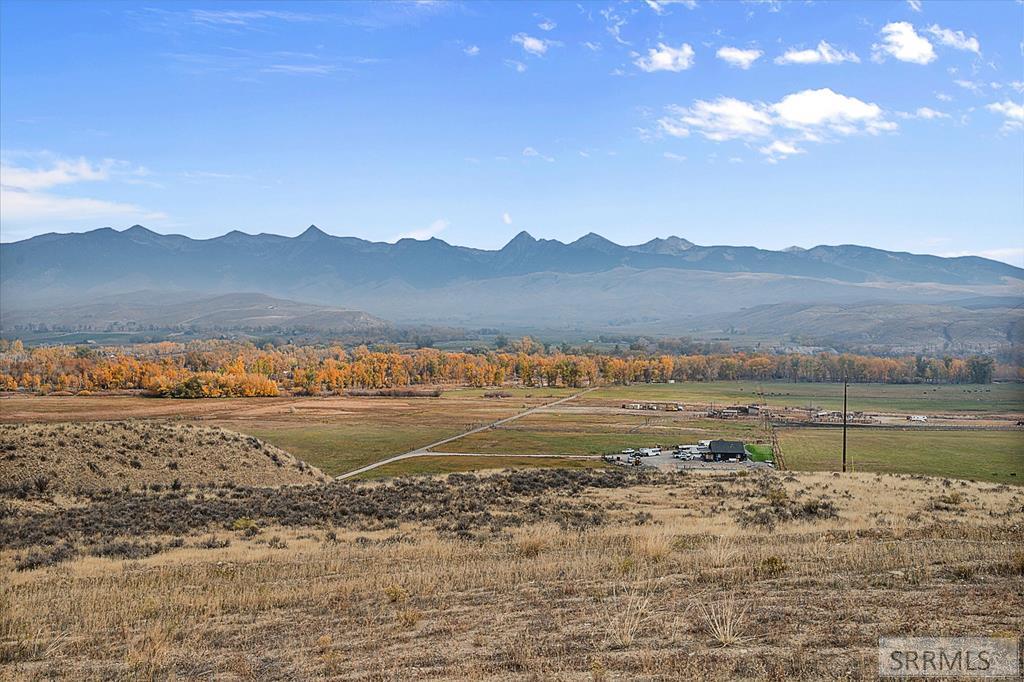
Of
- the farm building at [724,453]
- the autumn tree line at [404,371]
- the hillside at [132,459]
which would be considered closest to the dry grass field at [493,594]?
the hillside at [132,459]

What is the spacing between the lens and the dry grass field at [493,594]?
8789 mm

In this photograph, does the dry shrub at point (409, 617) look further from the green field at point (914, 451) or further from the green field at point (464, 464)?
the green field at point (914, 451)

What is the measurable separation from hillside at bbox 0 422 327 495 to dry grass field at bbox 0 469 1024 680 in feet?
29.9

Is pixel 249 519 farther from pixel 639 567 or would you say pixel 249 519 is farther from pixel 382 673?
pixel 382 673

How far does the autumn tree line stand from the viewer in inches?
4791

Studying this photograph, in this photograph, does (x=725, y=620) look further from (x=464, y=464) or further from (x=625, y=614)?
(x=464, y=464)

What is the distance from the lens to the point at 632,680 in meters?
7.78

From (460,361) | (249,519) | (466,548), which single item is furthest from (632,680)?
(460,361)

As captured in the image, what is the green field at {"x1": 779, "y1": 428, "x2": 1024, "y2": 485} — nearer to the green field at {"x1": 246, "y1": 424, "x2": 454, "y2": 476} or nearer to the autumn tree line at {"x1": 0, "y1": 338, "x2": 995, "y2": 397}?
the green field at {"x1": 246, "y1": 424, "x2": 454, "y2": 476}

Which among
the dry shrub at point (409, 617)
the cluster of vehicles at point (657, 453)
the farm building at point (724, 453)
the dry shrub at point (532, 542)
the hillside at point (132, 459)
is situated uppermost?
the dry shrub at point (409, 617)

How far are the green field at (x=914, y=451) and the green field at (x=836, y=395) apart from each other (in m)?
8.62

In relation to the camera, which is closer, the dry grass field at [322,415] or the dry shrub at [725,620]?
the dry shrub at [725,620]

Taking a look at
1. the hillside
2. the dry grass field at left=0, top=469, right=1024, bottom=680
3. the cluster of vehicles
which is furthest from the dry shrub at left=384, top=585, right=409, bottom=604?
the cluster of vehicles

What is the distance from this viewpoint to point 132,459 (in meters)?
38.6
